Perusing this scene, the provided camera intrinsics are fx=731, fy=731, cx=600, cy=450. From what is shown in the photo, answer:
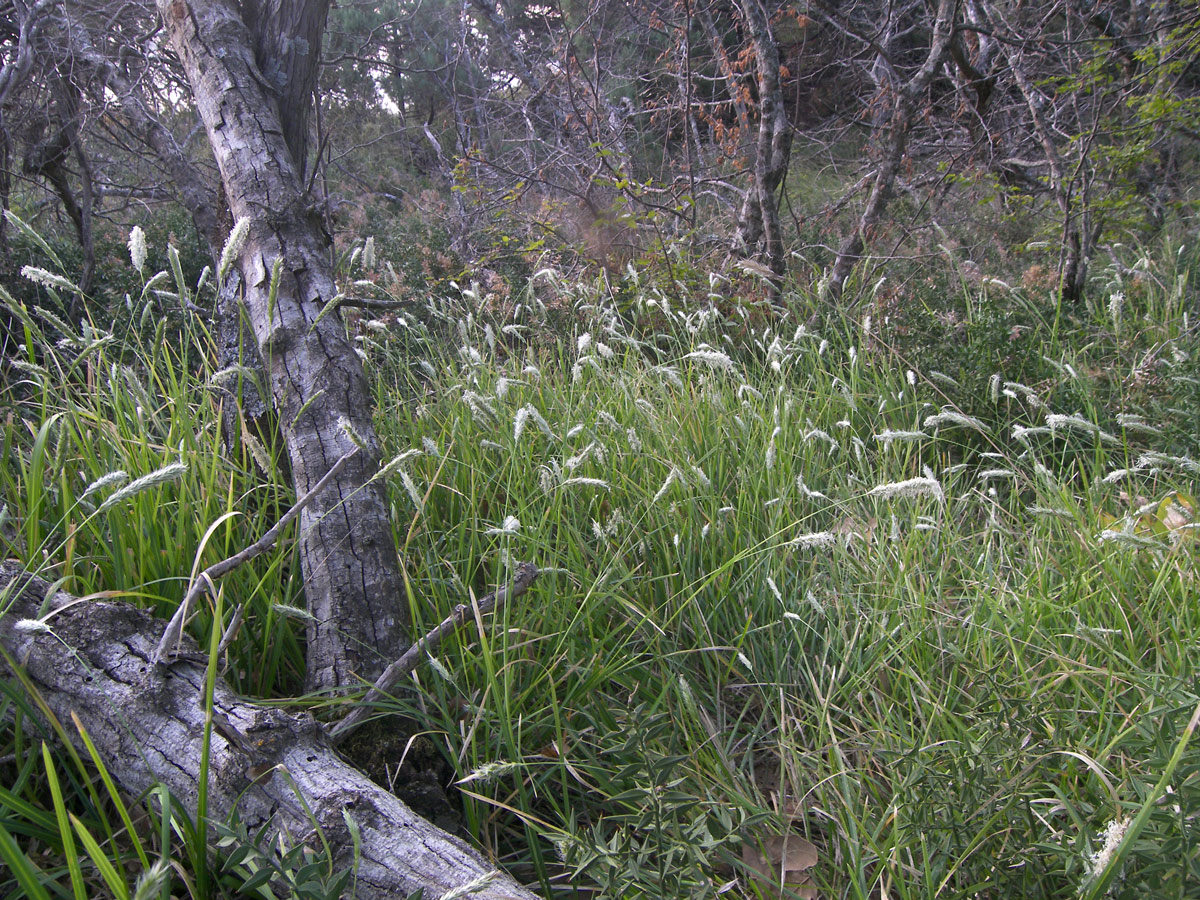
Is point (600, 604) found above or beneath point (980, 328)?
beneath

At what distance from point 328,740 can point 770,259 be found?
4262 millimetres

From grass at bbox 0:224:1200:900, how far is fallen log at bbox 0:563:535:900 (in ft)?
0.36

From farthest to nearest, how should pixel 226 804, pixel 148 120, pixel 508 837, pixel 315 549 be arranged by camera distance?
pixel 148 120
pixel 315 549
pixel 508 837
pixel 226 804

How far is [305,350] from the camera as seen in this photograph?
2102 millimetres

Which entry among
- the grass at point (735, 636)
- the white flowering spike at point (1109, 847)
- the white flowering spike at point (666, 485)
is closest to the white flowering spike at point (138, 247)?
the grass at point (735, 636)

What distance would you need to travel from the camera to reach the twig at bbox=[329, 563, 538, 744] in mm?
1625

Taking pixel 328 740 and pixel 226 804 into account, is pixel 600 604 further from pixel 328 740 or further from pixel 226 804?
pixel 226 804

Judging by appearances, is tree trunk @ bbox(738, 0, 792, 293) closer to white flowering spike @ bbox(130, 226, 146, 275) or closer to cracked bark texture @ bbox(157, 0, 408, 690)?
cracked bark texture @ bbox(157, 0, 408, 690)

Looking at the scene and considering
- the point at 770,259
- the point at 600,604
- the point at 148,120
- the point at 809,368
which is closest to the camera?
the point at 600,604

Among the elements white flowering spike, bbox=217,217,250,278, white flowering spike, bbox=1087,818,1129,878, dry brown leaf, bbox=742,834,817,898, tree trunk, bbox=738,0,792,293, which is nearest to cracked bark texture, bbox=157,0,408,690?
white flowering spike, bbox=217,217,250,278

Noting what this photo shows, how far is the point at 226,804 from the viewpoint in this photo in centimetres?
136

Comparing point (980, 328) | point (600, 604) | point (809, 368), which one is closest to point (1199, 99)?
point (980, 328)

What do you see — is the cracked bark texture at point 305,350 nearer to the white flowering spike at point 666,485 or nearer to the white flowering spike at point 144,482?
the white flowering spike at point 144,482

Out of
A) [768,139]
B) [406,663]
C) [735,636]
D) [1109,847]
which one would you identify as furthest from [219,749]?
[768,139]
